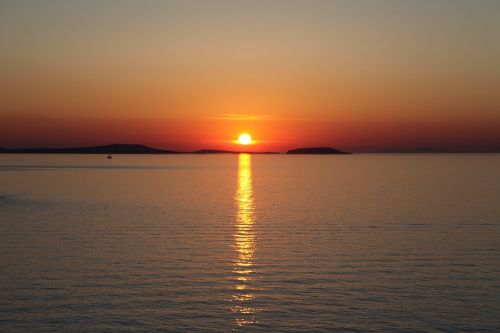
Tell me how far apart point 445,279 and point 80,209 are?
52.9m

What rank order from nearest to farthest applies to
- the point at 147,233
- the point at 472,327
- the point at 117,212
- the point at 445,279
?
the point at 472,327, the point at 445,279, the point at 147,233, the point at 117,212

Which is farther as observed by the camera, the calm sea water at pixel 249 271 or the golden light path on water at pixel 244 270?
the golden light path on water at pixel 244 270

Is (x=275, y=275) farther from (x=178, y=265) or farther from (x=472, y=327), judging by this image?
(x=472, y=327)

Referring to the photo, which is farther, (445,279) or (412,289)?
(445,279)

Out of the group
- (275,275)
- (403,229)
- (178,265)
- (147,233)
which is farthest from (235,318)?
(403,229)

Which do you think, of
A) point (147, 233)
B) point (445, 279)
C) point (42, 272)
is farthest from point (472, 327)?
point (147, 233)

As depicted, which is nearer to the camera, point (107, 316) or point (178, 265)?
point (107, 316)

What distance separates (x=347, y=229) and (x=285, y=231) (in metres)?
6.24

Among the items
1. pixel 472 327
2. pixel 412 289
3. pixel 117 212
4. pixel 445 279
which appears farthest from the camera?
pixel 117 212

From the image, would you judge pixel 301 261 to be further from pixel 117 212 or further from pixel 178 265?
pixel 117 212

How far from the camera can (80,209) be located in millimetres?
73938

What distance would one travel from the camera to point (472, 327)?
24.9 metres

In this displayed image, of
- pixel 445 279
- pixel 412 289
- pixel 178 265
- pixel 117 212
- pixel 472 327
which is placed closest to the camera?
pixel 472 327

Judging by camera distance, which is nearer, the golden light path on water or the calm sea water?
the calm sea water
